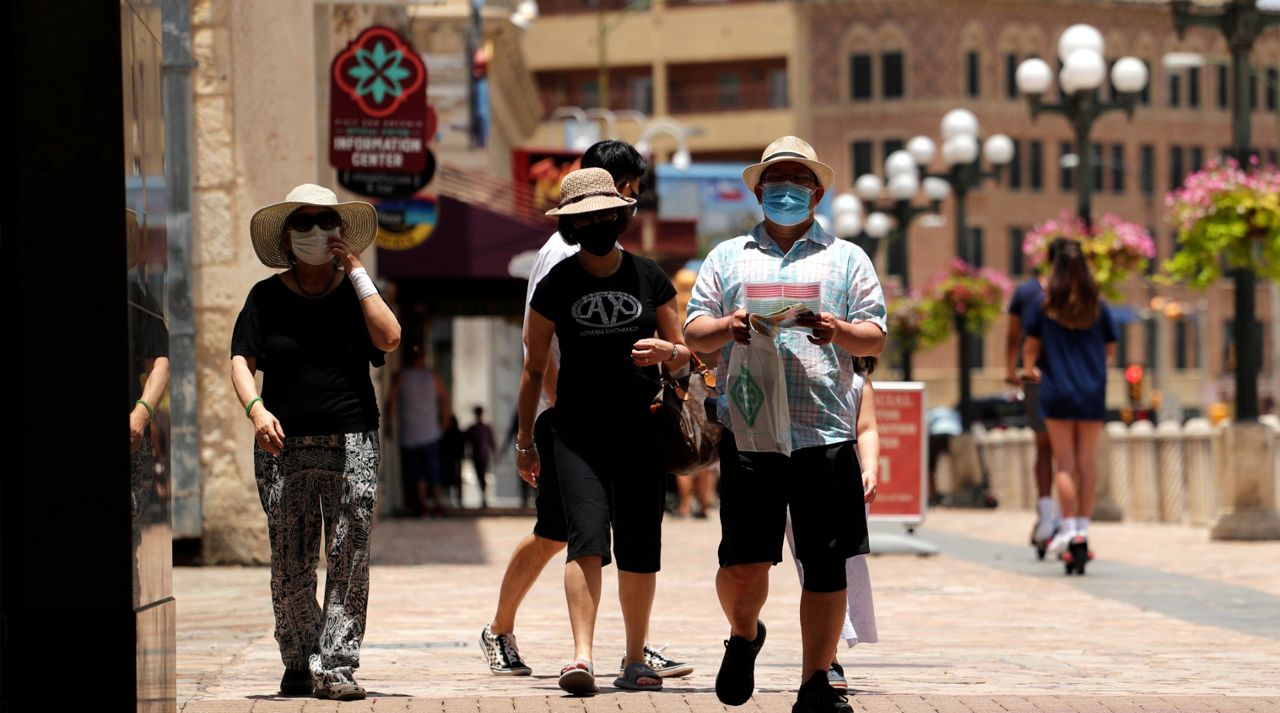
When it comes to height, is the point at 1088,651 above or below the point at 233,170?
below

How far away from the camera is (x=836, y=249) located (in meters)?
7.37

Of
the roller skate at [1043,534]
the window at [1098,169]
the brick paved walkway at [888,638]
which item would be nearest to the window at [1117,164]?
the window at [1098,169]

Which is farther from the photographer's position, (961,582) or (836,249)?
(961,582)

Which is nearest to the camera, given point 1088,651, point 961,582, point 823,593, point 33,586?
point 33,586

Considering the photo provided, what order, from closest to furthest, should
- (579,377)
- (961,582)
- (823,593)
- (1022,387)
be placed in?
(823,593), (579,377), (961,582), (1022,387)

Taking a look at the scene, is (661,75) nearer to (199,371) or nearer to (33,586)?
(199,371)

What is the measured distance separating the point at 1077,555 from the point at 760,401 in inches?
295

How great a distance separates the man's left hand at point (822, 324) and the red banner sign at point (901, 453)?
9.75m

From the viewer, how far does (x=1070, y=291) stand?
14.2m

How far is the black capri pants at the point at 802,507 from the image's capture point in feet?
23.7

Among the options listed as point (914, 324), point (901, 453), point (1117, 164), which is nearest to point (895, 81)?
point (1117, 164)

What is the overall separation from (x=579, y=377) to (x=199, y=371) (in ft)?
24.4

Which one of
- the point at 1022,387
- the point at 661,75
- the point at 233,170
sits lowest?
the point at 1022,387

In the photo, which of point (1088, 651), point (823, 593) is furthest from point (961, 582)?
point (823, 593)
